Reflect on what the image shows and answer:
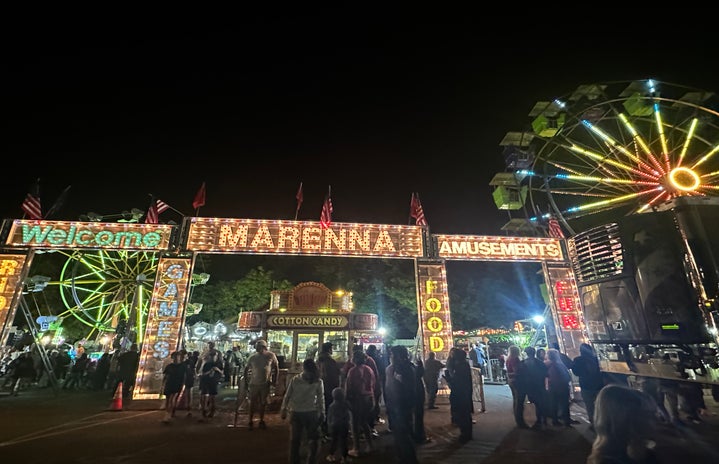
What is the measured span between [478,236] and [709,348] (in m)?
9.49

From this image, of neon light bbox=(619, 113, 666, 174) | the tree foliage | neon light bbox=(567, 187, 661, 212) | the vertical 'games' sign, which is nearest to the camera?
the vertical 'games' sign

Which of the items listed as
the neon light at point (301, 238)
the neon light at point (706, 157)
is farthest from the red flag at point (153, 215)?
the neon light at point (706, 157)

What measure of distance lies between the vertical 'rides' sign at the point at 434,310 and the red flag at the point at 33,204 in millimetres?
15849

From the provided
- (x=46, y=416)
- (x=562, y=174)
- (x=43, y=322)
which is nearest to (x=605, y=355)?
(x=562, y=174)

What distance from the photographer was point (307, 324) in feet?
48.8

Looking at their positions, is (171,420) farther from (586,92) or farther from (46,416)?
(586,92)

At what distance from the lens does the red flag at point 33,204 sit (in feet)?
46.4

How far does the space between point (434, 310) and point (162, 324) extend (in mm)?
10558

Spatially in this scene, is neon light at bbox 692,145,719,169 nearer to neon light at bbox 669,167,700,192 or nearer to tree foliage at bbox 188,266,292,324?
neon light at bbox 669,167,700,192

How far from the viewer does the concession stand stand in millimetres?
14883

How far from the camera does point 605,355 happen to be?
28.6ft

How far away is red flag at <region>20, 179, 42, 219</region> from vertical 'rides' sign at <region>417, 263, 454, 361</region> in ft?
52.0

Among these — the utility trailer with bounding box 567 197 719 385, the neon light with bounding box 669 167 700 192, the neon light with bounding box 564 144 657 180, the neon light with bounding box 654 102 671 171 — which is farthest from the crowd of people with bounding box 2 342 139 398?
the neon light with bounding box 654 102 671 171

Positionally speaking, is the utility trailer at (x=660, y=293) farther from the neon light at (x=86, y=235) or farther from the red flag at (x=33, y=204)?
the red flag at (x=33, y=204)
